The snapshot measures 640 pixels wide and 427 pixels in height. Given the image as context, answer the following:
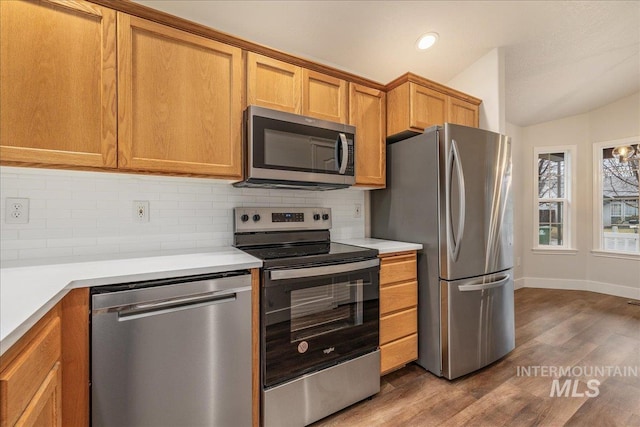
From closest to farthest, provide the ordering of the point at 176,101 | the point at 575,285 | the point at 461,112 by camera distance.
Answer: the point at 176,101 < the point at 461,112 < the point at 575,285

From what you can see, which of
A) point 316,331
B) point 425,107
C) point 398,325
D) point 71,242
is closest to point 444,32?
point 425,107

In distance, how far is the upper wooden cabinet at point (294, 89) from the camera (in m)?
1.78

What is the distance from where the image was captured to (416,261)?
215cm

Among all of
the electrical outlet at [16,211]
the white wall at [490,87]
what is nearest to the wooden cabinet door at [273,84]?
the electrical outlet at [16,211]

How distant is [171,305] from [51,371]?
Result: 15.9 inches

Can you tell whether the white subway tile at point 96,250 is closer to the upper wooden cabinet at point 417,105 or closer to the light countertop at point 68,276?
the light countertop at point 68,276

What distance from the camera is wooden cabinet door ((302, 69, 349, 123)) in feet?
6.45

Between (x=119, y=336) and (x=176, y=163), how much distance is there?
87cm

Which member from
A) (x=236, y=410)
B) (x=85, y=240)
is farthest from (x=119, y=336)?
(x=85, y=240)

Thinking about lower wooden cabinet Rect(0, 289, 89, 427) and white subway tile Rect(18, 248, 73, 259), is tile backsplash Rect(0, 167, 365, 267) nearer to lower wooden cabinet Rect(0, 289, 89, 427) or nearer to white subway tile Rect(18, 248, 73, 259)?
white subway tile Rect(18, 248, 73, 259)

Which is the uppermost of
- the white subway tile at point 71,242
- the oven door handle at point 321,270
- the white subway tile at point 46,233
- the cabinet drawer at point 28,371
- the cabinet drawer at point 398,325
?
the white subway tile at point 46,233

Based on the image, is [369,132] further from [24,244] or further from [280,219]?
[24,244]

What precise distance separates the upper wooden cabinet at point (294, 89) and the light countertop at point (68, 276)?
99 cm

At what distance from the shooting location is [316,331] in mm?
1606
